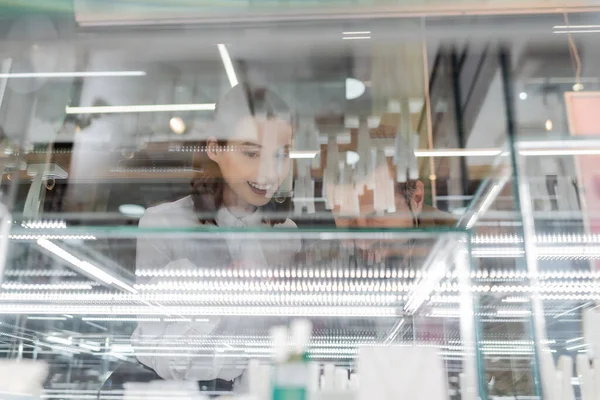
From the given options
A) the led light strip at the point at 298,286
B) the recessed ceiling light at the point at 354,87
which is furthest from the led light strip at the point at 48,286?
the recessed ceiling light at the point at 354,87

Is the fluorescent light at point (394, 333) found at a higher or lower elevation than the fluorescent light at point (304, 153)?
lower

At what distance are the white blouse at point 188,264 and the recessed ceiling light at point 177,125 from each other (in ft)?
3.10

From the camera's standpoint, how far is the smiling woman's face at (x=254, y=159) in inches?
35.0

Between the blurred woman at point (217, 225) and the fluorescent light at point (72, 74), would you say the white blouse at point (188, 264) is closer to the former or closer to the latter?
the blurred woman at point (217, 225)

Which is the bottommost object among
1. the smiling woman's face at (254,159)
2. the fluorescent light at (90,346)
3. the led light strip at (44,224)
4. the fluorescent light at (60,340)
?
the fluorescent light at (90,346)

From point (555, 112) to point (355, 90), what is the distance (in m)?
0.68

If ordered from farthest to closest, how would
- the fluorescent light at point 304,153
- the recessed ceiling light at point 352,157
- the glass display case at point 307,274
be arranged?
the recessed ceiling light at point 352,157, the fluorescent light at point 304,153, the glass display case at point 307,274

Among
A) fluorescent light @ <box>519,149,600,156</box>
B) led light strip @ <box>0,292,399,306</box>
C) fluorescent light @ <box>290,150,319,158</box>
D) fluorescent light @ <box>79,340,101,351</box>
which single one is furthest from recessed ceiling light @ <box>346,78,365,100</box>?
fluorescent light @ <box>79,340,101,351</box>

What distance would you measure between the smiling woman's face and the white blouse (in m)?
0.14

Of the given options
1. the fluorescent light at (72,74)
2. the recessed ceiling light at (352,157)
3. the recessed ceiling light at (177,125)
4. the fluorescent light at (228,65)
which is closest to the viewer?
the recessed ceiling light at (352,157)

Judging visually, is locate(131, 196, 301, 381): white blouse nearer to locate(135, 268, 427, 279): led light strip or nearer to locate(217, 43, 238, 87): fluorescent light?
locate(135, 268, 427, 279): led light strip

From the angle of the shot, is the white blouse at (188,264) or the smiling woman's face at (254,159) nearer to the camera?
the white blouse at (188,264)

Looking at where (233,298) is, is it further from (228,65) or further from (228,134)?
(228,65)

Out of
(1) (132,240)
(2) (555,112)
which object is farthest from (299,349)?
(2) (555,112)
